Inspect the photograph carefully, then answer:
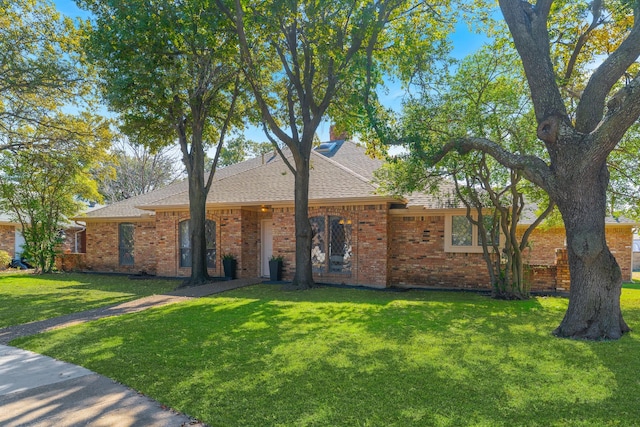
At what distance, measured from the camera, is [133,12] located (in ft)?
32.9

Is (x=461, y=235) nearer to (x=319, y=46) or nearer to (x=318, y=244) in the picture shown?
(x=318, y=244)

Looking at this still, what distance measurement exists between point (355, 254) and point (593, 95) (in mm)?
7945

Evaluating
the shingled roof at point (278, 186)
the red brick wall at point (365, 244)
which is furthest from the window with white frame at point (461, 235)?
the shingled roof at point (278, 186)

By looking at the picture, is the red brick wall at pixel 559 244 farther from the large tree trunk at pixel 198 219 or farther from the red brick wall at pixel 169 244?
the red brick wall at pixel 169 244

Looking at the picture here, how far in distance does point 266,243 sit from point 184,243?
3.24m

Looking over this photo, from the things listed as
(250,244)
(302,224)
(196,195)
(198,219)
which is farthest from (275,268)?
(196,195)

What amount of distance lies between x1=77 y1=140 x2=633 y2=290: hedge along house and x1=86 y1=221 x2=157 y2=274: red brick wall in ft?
0.15

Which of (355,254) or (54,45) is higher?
(54,45)

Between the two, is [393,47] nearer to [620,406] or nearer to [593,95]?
[593,95]

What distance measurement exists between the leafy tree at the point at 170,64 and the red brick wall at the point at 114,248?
4719 mm

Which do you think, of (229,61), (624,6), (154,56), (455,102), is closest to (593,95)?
(624,6)

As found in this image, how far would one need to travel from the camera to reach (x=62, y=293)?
11.9 metres

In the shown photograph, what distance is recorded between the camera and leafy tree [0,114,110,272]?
51.3 ft

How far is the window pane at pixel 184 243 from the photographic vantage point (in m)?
15.7
